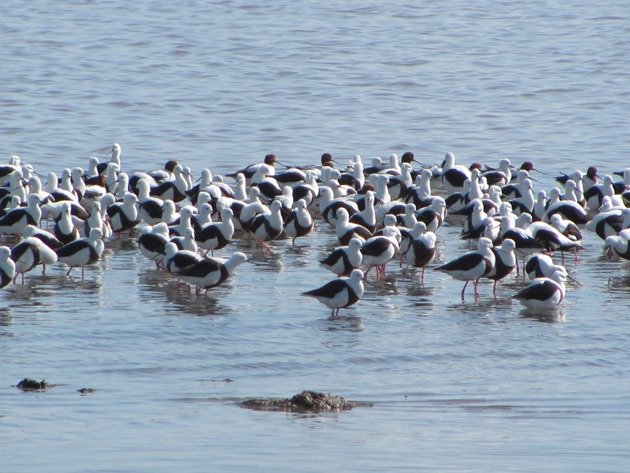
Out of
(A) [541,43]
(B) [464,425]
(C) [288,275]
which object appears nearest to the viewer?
(B) [464,425]

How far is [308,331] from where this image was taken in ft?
49.3

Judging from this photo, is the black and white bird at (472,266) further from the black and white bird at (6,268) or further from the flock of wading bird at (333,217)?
the black and white bird at (6,268)

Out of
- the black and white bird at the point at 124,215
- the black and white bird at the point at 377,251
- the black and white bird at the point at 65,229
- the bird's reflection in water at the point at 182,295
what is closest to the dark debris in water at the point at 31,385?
the bird's reflection in water at the point at 182,295

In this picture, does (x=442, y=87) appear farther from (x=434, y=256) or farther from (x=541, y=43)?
(x=434, y=256)

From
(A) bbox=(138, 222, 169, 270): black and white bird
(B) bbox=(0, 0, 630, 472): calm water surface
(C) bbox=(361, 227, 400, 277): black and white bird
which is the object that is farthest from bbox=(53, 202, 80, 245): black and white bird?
(C) bbox=(361, 227, 400, 277): black and white bird

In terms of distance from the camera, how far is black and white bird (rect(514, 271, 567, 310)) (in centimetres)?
1574

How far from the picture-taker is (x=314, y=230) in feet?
68.5

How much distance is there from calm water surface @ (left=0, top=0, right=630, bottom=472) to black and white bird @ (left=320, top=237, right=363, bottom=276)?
0.42 m

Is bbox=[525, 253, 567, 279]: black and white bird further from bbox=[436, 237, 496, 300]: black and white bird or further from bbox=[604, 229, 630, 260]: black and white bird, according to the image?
bbox=[604, 229, 630, 260]: black and white bird

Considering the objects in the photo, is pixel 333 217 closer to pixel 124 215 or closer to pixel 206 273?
pixel 124 215

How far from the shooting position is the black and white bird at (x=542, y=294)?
51.6ft

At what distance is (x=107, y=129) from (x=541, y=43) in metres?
16.6

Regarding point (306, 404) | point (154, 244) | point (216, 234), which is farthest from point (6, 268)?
point (306, 404)

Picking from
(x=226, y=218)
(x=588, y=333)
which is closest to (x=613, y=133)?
(x=226, y=218)
